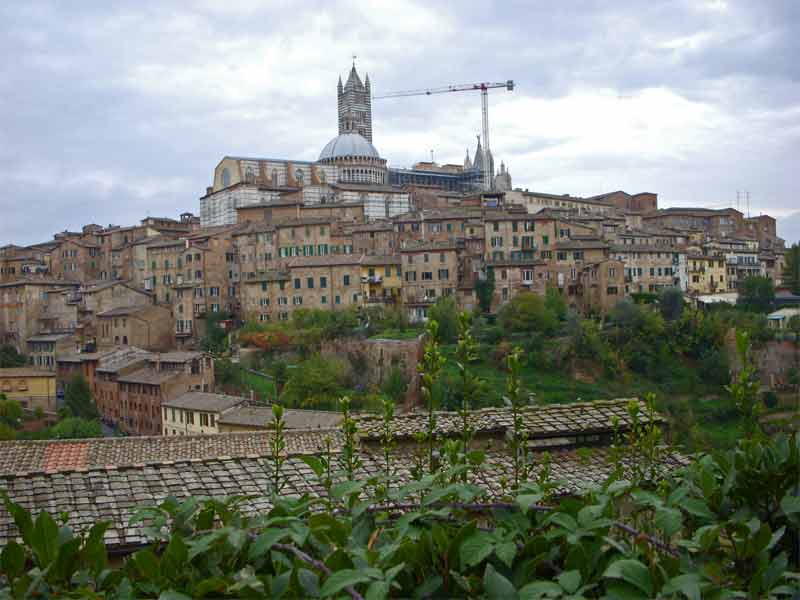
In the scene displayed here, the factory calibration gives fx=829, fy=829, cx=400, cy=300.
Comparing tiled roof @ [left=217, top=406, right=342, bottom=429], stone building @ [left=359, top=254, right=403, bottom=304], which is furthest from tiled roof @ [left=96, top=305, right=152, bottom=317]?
tiled roof @ [left=217, top=406, right=342, bottom=429]

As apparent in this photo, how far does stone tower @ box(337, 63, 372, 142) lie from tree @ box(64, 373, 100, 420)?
1676 inches

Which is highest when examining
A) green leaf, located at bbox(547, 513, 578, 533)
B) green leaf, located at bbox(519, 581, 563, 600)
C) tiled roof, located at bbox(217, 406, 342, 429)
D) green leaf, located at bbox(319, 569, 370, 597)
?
green leaf, located at bbox(547, 513, 578, 533)

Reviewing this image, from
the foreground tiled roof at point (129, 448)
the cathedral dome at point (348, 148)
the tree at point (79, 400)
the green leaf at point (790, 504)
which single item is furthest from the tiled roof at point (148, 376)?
the cathedral dome at point (348, 148)

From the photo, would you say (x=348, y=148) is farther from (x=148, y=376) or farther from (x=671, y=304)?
(x=148, y=376)

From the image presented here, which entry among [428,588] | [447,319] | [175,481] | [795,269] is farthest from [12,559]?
[447,319]

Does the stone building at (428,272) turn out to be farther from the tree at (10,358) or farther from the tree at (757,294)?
the tree at (10,358)

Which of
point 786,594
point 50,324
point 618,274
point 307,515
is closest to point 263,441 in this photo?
point 307,515

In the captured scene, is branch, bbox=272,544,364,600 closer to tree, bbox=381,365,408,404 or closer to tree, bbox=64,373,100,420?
tree, bbox=381,365,408,404

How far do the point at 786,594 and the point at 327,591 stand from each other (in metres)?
1.09

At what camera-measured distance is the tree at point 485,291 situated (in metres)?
38.4

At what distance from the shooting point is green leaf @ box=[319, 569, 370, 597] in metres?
1.86

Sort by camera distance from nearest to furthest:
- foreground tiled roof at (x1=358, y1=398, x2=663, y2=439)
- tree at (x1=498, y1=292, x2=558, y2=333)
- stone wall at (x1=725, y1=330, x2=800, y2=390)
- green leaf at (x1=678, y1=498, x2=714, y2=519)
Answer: green leaf at (x1=678, y1=498, x2=714, y2=519), foreground tiled roof at (x1=358, y1=398, x2=663, y2=439), stone wall at (x1=725, y1=330, x2=800, y2=390), tree at (x1=498, y1=292, x2=558, y2=333)

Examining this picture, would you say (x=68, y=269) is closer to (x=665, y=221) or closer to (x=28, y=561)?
(x=665, y=221)

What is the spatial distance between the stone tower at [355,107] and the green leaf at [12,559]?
70.3 metres
